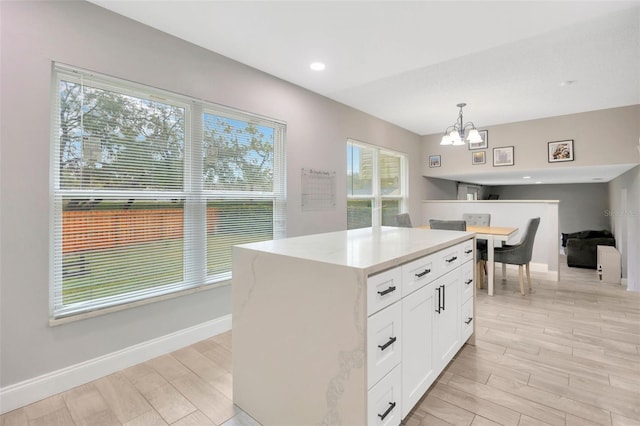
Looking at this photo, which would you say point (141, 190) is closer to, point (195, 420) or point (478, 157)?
point (195, 420)

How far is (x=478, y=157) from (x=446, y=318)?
4.21 m

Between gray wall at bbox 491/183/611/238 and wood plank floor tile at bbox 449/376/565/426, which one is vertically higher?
gray wall at bbox 491/183/611/238

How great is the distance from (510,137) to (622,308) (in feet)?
9.16

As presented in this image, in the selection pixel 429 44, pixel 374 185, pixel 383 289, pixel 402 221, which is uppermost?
pixel 429 44

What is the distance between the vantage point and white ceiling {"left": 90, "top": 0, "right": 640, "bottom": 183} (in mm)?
2084

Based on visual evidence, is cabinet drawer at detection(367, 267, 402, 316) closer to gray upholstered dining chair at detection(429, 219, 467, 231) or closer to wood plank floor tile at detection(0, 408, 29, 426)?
wood plank floor tile at detection(0, 408, 29, 426)

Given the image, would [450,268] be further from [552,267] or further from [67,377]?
[552,267]

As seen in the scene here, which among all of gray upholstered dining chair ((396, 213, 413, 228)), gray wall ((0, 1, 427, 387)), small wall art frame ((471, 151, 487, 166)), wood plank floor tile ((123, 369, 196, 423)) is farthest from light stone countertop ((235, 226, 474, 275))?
small wall art frame ((471, 151, 487, 166))

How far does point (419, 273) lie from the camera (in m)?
1.58

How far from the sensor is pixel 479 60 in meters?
2.82

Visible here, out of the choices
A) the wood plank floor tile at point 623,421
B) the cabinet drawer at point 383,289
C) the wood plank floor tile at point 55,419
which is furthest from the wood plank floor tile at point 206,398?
the wood plank floor tile at point 623,421

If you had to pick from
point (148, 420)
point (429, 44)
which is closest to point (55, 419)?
point (148, 420)

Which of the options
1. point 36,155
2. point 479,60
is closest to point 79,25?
point 36,155

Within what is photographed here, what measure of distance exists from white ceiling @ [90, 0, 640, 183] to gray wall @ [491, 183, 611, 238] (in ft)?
16.8
